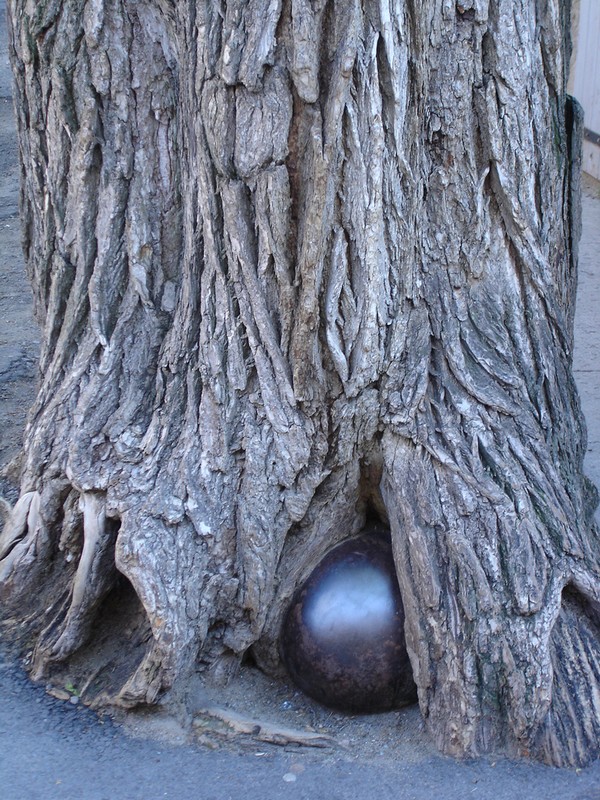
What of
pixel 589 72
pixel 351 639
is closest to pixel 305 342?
pixel 351 639

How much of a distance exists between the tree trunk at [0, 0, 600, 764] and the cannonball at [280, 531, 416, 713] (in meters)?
0.10

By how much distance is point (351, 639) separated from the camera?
10.1ft

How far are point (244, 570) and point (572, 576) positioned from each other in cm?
106

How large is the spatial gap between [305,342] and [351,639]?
0.98 m

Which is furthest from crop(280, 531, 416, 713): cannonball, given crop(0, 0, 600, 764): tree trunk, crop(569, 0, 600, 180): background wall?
crop(569, 0, 600, 180): background wall

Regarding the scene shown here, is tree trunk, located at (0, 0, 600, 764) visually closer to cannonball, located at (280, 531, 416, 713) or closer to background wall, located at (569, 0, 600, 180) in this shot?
cannonball, located at (280, 531, 416, 713)

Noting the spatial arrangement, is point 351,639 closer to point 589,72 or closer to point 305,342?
point 305,342

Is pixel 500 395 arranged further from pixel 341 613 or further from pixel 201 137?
pixel 201 137

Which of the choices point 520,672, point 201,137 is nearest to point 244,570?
point 520,672

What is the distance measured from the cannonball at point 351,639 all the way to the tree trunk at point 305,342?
0.34 feet

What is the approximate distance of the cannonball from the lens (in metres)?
3.07

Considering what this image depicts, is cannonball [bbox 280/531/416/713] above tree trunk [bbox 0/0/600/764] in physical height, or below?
below

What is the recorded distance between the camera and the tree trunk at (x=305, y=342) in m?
2.84

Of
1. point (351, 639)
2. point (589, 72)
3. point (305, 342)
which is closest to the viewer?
point (305, 342)
